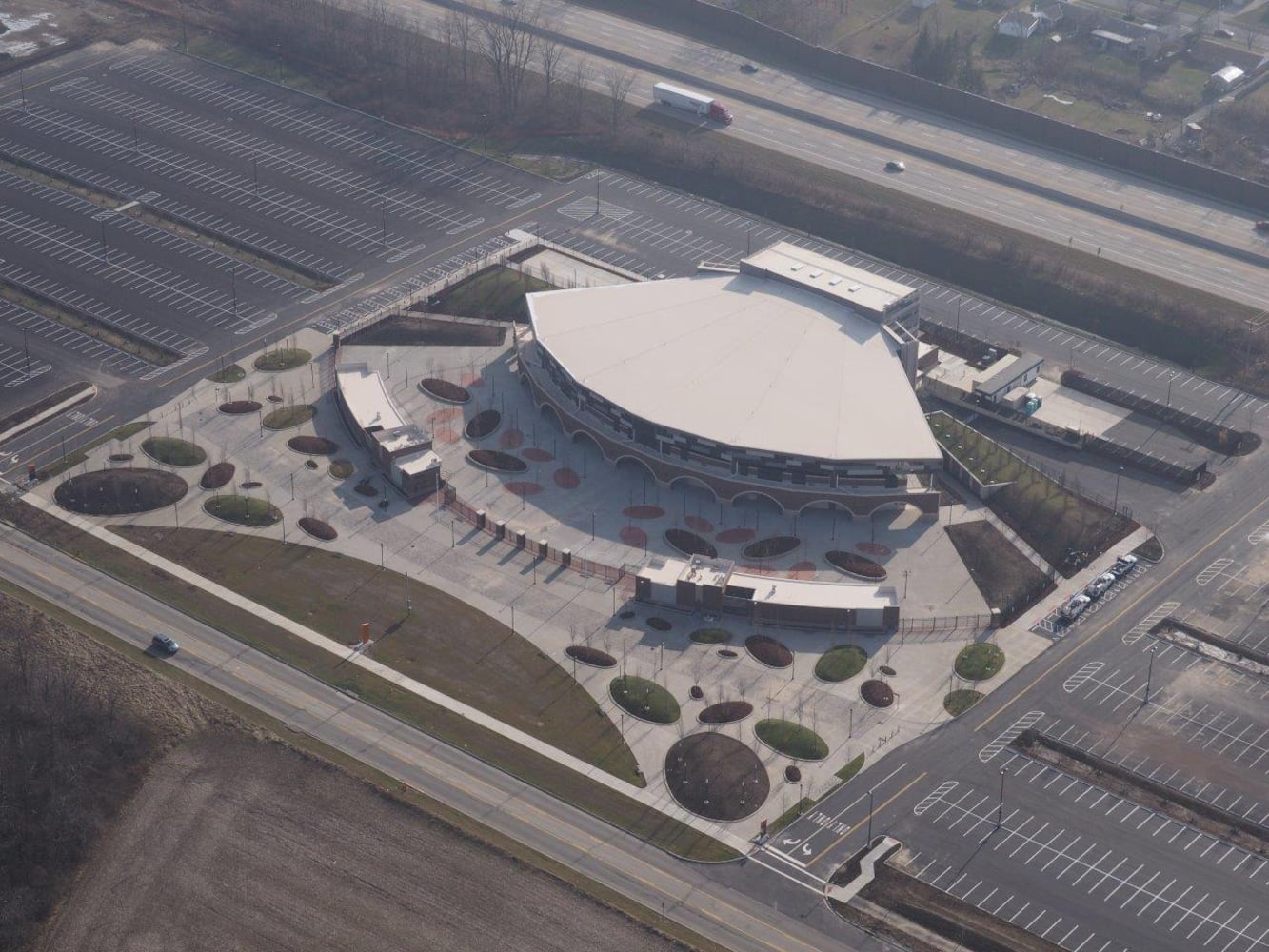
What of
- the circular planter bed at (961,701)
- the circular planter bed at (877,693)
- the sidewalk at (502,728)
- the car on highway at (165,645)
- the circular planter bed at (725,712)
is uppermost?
the circular planter bed at (961,701)

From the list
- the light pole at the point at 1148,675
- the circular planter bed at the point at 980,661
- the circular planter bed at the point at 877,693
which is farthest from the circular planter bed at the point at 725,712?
the light pole at the point at 1148,675

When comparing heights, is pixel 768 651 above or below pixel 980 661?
below

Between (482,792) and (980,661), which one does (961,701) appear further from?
(482,792)

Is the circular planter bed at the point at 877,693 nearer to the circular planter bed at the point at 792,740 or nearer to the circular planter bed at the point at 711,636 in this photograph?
the circular planter bed at the point at 792,740

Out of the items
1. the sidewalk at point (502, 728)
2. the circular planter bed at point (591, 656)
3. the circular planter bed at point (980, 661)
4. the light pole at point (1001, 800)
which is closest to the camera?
the sidewalk at point (502, 728)

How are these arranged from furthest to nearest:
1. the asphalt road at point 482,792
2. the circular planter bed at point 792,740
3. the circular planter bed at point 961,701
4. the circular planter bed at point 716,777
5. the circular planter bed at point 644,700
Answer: the circular planter bed at point 961,701, the circular planter bed at point 644,700, the circular planter bed at point 792,740, the circular planter bed at point 716,777, the asphalt road at point 482,792

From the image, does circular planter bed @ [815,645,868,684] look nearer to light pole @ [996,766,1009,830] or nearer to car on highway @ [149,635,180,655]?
light pole @ [996,766,1009,830]

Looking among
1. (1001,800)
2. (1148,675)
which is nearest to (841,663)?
(1001,800)
